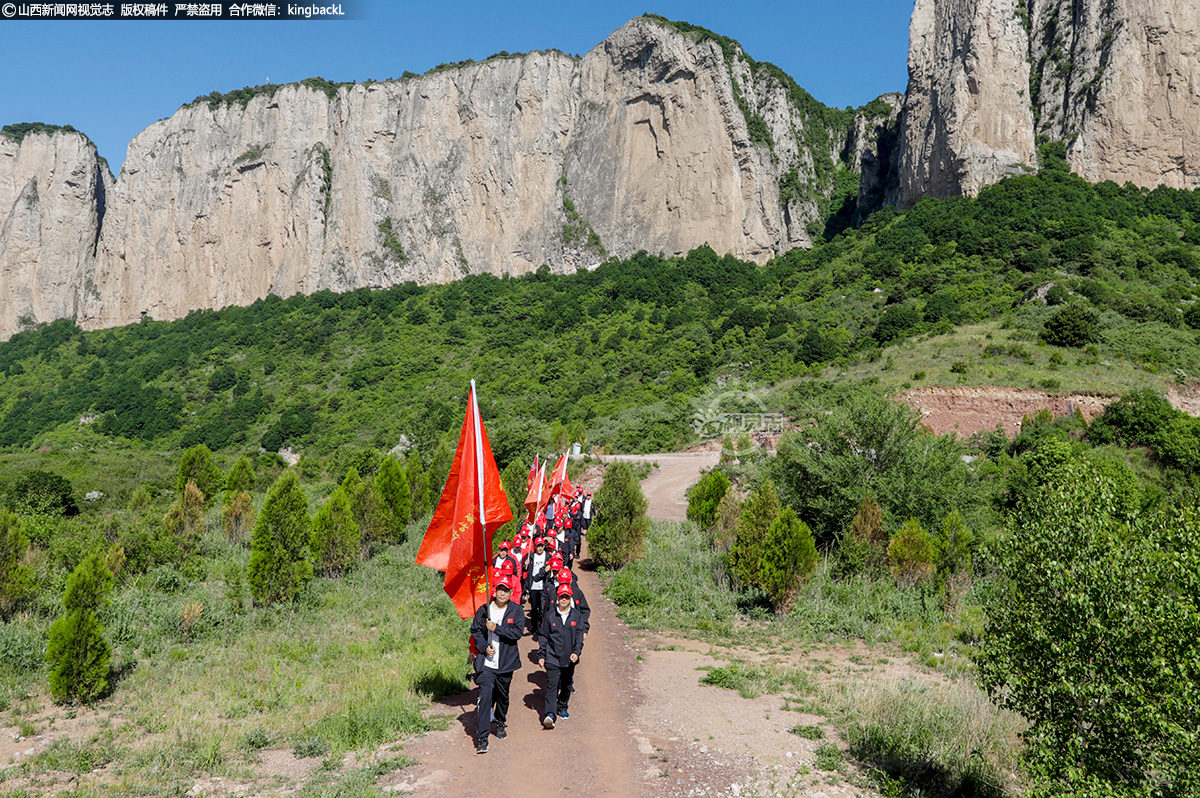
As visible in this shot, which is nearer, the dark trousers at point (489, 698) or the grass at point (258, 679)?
the grass at point (258, 679)

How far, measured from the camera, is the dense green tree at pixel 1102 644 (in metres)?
3.80

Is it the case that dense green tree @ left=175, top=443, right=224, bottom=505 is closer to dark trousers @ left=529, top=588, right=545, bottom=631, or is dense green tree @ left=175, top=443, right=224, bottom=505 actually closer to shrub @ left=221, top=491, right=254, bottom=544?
shrub @ left=221, top=491, right=254, bottom=544

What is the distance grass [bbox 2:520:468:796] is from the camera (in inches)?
237

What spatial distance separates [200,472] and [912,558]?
21422 mm

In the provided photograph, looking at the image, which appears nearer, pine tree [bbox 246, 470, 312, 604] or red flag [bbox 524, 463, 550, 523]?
pine tree [bbox 246, 470, 312, 604]

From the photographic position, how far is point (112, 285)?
80750mm

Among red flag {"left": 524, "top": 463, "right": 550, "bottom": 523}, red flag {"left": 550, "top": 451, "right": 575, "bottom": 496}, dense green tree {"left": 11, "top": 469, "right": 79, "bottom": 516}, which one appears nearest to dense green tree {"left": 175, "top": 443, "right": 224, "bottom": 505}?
dense green tree {"left": 11, "top": 469, "right": 79, "bottom": 516}

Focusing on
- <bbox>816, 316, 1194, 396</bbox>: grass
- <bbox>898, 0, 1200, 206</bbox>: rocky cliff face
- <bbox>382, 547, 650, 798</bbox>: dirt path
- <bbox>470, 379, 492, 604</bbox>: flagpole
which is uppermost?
<bbox>898, 0, 1200, 206</bbox>: rocky cliff face

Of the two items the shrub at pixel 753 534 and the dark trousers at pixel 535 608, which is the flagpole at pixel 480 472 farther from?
the shrub at pixel 753 534

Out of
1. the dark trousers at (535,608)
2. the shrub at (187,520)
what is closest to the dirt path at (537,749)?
the dark trousers at (535,608)

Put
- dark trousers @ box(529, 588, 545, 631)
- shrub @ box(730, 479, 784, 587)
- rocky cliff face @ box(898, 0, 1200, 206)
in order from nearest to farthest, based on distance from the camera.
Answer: dark trousers @ box(529, 588, 545, 631) < shrub @ box(730, 479, 784, 587) < rocky cliff face @ box(898, 0, 1200, 206)

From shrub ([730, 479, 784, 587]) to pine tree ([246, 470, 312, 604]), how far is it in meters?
7.38

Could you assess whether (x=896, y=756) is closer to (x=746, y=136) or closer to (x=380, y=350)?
(x=380, y=350)

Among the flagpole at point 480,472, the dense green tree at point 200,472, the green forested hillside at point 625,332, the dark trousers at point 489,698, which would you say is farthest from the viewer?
the green forested hillside at point 625,332
